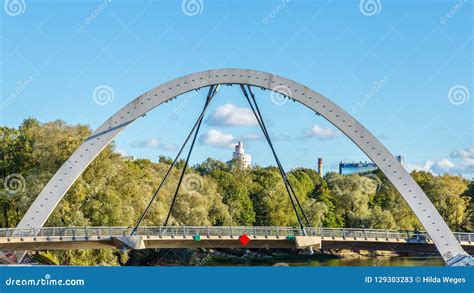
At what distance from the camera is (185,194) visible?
61.8 metres

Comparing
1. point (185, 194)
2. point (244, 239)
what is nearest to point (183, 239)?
point (244, 239)

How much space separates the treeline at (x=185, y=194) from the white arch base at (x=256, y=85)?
435 centimetres

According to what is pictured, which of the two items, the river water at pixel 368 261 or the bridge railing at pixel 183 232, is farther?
the river water at pixel 368 261

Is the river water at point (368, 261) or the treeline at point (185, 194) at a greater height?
the treeline at point (185, 194)

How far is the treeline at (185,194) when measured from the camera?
46750 mm

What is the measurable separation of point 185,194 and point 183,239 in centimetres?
2350

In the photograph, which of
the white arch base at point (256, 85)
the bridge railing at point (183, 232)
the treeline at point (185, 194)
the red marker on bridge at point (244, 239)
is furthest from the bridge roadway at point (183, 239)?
the treeline at point (185, 194)

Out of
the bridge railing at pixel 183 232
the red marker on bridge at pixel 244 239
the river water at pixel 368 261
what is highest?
the river water at pixel 368 261

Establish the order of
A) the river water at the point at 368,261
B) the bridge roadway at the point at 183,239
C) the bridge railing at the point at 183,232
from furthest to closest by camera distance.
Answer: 1. the river water at the point at 368,261
2. the bridge railing at the point at 183,232
3. the bridge roadway at the point at 183,239

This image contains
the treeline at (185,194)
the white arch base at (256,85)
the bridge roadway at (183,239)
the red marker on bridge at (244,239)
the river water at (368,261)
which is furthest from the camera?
the river water at (368,261)

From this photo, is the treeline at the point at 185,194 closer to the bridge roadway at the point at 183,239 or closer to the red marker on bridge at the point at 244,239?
the bridge roadway at the point at 183,239

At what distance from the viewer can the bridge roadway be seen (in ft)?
122

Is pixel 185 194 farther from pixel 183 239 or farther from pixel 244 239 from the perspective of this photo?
pixel 244 239

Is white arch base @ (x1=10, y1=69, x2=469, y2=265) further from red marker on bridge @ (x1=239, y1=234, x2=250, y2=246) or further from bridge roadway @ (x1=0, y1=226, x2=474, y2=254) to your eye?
red marker on bridge @ (x1=239, y1=234, x2=250, y2=246)
